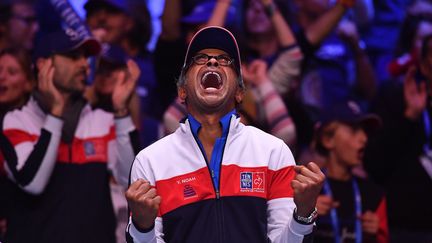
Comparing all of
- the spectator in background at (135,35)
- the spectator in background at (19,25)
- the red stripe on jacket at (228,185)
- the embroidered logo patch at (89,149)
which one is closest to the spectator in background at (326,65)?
the spectator in background at (135,35)

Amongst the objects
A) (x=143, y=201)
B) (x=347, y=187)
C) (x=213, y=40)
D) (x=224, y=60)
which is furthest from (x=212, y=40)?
(x=347, y=187)

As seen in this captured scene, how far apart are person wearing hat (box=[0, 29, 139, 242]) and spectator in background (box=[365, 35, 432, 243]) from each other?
208cm

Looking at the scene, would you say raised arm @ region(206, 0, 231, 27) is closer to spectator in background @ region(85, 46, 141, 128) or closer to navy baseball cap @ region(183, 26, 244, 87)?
spectator in background @ region(85, 46, 141, 128)

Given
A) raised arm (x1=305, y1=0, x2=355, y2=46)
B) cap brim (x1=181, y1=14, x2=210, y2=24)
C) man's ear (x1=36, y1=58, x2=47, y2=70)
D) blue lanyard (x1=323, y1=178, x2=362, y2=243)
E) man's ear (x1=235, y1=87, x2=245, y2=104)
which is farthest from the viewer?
raised arm (x1=305, y1=0, x2=355, y2=46)

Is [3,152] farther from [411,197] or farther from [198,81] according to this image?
[411,197]

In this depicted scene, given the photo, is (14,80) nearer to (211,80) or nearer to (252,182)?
(211,80)

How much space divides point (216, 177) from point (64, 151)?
1756 mm

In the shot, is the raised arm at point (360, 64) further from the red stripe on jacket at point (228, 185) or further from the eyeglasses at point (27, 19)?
the red stripe on jacket at point (228, 185)

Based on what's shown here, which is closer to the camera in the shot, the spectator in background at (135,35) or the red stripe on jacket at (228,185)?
the red stripe on jacket at (228,185)

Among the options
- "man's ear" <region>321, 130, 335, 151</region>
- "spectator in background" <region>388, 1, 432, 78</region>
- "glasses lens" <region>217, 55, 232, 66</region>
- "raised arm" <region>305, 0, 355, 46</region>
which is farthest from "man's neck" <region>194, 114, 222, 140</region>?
"spectator in background" <region>388, 1, 432, 78</region>

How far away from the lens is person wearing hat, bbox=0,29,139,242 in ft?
16.8

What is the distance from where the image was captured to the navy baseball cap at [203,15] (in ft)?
21.8

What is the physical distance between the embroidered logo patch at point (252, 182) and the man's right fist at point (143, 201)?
44 centimetres

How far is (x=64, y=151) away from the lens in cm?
534
